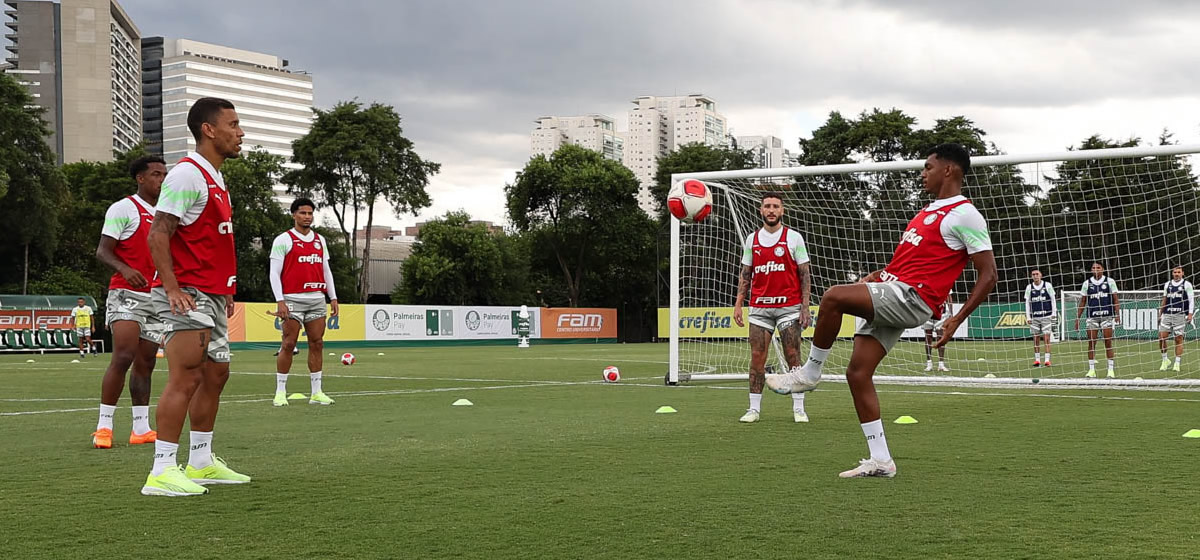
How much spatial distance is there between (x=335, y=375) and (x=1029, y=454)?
43.1 feet

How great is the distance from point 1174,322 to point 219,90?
15837cm

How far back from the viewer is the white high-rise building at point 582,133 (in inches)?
5595

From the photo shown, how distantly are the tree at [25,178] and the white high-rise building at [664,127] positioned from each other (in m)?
103

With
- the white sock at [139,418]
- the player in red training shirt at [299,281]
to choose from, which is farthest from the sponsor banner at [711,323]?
the white sock at [139,418]

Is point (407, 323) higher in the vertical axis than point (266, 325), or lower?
lower

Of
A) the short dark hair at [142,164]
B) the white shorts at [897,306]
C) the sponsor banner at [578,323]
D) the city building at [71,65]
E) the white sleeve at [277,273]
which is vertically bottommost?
the sponsor banner at [578,323]

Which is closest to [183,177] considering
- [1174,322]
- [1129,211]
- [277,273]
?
[277,273]

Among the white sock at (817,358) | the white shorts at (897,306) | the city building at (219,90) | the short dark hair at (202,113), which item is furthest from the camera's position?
the city building at (219,90)

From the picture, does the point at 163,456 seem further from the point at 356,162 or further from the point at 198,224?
the point at 356,162

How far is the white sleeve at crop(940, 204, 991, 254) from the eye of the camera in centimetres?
582

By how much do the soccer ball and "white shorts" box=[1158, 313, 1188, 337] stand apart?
12098mm

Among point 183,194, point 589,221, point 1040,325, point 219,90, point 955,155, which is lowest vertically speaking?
point 1040,325

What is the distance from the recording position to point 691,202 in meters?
12.6

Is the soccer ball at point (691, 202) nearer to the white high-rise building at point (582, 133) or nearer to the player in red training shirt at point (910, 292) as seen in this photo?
the player in red training shirt at point (910, 292)
